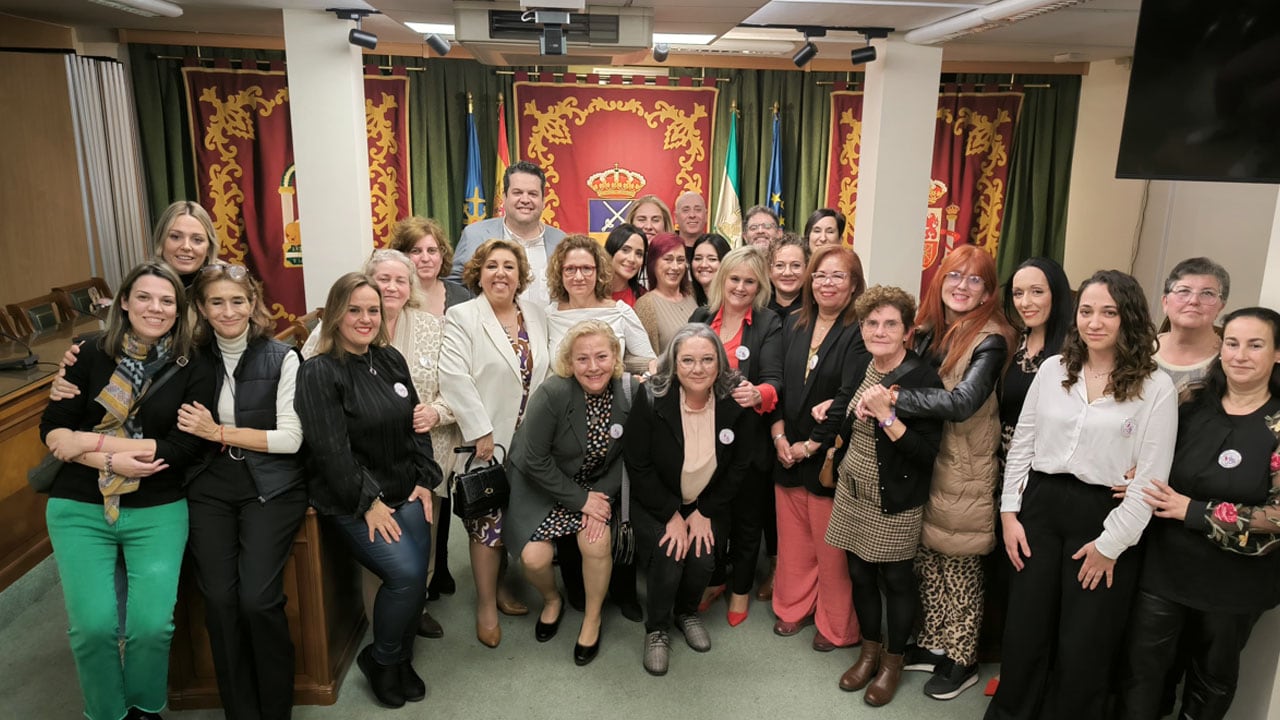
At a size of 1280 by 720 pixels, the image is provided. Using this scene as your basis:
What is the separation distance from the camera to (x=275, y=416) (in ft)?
8.72

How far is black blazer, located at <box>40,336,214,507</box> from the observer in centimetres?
249

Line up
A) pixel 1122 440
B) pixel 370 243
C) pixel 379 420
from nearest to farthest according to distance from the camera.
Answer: pixel 1122 440
pixel 379 420
pixel 370 243

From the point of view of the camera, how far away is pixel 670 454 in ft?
9.97

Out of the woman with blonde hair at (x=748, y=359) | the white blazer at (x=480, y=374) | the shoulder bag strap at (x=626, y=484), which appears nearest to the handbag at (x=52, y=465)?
the white blazer at (x=480, y=374)

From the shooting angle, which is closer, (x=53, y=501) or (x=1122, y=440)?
(x=1122, y=440)

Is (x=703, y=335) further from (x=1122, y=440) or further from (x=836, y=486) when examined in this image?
(x=1122, y=440)

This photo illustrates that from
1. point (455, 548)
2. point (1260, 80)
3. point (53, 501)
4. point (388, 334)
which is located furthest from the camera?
point (455, 548)

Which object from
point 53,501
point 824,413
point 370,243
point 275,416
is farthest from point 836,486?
point 370,243

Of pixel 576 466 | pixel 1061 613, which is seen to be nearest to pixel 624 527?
pixel 576 466

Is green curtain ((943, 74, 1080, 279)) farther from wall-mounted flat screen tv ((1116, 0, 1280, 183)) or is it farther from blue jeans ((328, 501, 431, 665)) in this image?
blue jeans ((328, 501, 431, 665))

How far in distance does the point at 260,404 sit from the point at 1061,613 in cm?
267

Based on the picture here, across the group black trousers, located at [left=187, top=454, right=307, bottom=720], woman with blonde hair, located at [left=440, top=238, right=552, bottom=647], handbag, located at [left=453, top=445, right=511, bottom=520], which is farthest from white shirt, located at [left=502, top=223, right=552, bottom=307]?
black trousers, located at [left=187, top=454, right=307, bottom=720]

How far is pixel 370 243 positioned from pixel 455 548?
6.96 ft

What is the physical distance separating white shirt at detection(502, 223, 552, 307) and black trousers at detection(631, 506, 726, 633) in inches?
50.2
